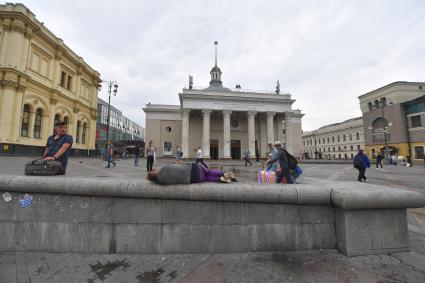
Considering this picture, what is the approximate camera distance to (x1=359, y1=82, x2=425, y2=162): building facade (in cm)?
3247

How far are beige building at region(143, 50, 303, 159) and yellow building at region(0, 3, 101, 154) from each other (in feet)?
44.1

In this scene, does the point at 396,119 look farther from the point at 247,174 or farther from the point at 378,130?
the point at 247,174

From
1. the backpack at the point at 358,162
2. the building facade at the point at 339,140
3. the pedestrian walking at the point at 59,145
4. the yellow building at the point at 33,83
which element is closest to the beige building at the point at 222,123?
the yellow building at the point at 33,83

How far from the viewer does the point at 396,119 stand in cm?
3509

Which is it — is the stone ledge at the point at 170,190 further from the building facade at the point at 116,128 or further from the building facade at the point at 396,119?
the building facade at the point at 116,128

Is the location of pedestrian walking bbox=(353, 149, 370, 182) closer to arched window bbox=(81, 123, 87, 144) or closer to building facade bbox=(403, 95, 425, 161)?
arched window bbox=(81, 123, 87, 144)

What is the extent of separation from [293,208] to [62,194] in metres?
3.52

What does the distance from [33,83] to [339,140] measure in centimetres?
7733

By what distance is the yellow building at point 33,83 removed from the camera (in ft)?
55.2

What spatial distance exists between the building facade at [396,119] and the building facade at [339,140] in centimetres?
1220

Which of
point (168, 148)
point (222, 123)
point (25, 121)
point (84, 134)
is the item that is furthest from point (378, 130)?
point (25, 121)

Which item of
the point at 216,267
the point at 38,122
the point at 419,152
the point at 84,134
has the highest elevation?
the point at 38,122

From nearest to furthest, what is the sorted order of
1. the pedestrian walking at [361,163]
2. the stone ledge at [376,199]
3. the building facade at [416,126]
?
the stone ledge at [376,199], the pedestrian walking at [361,163], the building facade at [416,126]

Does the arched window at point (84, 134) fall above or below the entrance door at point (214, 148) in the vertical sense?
above
